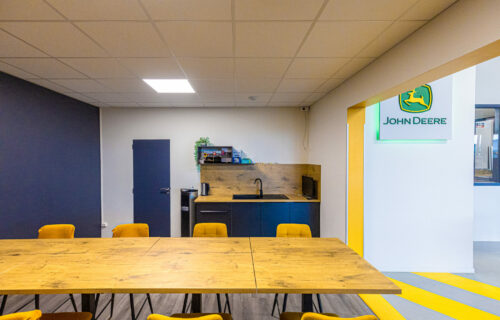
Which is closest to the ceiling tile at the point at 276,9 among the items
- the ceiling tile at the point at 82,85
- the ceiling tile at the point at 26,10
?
the ceiling tile at the point at 26,10

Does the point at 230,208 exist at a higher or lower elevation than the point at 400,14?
lower

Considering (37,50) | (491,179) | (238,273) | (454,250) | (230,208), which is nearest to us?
(238,273)

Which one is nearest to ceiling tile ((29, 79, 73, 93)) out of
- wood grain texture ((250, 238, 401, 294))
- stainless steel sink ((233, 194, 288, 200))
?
stainless steel sink ((233, 194, 288, 200))

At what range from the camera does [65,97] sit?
382cm

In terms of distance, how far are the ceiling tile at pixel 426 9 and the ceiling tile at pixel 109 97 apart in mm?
3816

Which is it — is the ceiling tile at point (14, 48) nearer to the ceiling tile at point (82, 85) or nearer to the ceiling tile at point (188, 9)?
the ceiling tile at point (82, 85)

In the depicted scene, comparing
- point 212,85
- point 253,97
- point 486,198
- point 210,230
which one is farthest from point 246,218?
point 486,198

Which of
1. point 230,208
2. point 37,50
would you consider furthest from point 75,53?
point 230,208

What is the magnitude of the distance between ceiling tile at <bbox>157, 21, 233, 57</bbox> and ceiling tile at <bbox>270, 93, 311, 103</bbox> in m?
1.70

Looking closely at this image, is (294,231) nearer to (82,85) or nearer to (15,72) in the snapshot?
(82,85)

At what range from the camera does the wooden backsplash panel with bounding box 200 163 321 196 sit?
4.91 m

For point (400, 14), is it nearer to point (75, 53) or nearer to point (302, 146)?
point (75, 53)

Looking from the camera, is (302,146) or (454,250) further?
(302,146)

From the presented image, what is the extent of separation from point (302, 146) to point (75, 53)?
3.89 m
